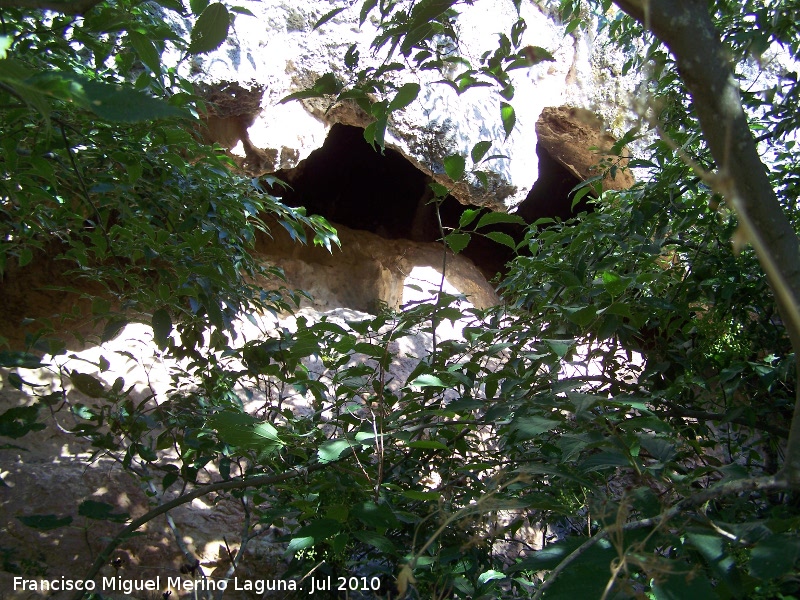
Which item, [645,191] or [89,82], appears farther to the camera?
[645,191]

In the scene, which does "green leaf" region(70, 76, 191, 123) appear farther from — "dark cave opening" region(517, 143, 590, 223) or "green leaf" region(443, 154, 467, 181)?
Answer: "dark cave opening" region(517, 143, 590, 223)

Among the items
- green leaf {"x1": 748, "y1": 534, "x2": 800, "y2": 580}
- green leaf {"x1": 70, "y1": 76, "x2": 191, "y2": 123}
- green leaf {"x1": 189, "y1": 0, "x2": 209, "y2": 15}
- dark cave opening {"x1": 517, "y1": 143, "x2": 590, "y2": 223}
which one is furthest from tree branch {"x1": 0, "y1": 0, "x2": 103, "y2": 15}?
Answer: dark cave opening {"x1": 517, "y1": 143, "x2": 590, "y2": 223}

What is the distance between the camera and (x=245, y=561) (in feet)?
7.70

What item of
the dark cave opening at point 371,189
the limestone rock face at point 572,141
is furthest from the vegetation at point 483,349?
the dark cave opening at point 371,189

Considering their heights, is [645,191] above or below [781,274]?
above

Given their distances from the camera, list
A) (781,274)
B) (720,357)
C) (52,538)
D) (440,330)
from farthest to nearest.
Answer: (440,330) < (52,538) < (720,357) < (781,274)

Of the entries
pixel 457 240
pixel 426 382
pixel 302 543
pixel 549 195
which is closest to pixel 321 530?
pixel 302 543

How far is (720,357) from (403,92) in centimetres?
125

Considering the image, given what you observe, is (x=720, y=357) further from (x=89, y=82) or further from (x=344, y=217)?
(x=344, y=217)

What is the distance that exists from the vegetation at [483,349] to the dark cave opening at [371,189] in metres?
3.50

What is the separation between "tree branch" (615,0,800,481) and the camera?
72 centimetres

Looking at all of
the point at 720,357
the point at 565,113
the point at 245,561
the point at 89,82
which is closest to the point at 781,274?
the point at 89,82

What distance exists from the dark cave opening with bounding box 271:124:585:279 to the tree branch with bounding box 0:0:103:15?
16.5 ft

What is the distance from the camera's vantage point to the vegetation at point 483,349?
2.39ft
